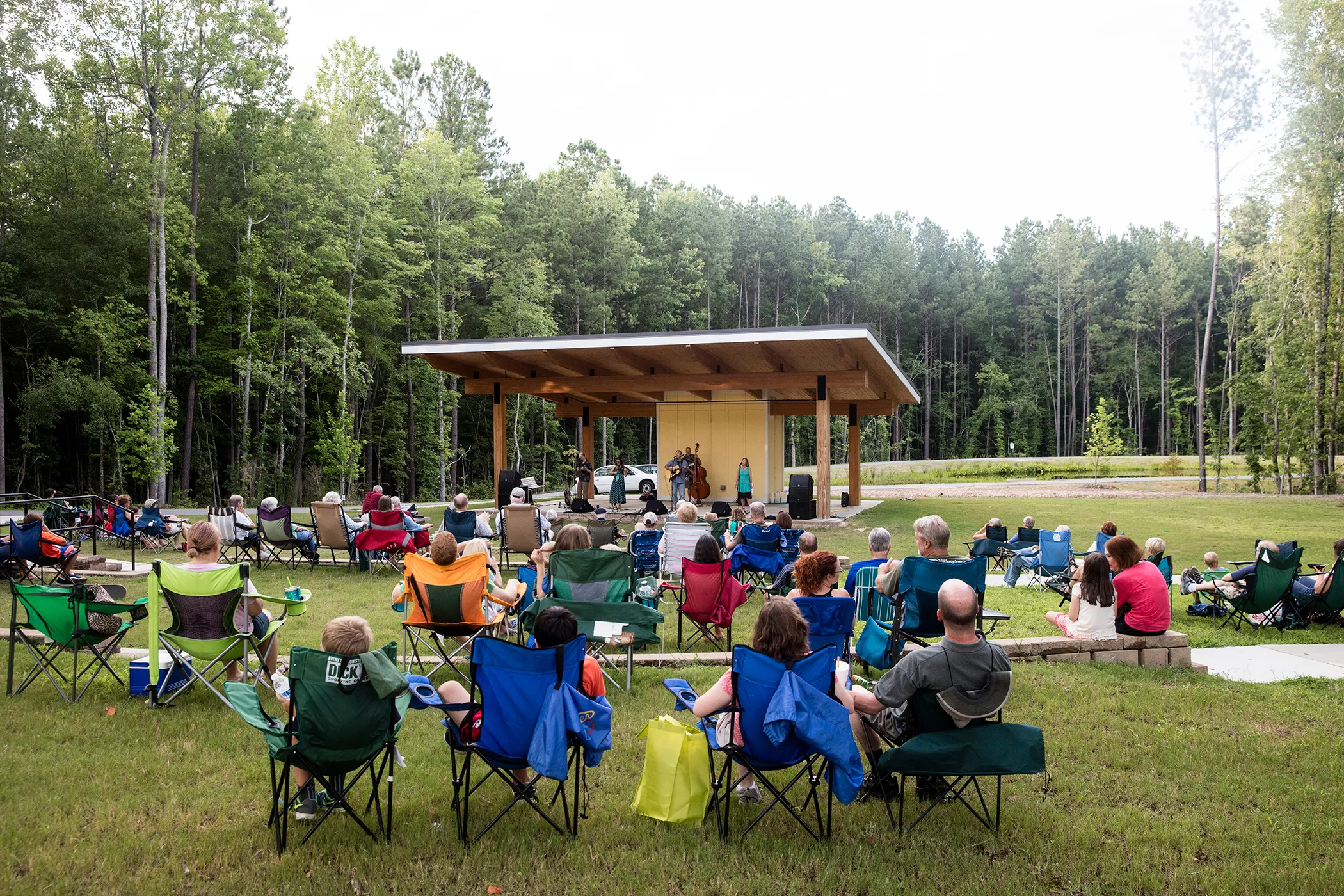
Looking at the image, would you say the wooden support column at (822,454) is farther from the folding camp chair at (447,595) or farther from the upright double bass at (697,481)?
the folding camp chair at (447,595)

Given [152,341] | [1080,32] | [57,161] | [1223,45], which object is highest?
[1223,45]

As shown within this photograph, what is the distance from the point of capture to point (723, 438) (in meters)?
18.7

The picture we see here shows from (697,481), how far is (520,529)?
937 centimetres

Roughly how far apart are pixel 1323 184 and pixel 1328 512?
903 centimetres

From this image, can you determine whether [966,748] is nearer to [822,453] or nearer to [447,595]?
[447,595]

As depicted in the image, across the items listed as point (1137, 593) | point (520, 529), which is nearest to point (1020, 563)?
point (1137, 593)

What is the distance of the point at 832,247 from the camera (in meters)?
48.0

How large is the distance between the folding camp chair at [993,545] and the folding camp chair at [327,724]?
801cm

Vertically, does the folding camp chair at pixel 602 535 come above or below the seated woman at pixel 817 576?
below

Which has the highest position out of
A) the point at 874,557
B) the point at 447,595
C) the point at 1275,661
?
the point at 874,557

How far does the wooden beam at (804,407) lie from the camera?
1999 centimetres

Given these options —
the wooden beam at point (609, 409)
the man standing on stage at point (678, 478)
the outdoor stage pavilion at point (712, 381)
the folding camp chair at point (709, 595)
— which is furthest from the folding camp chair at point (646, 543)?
the wooden beam at point (609, 409)

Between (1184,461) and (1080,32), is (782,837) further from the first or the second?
(1184,461)

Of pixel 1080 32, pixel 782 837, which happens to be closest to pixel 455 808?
pixel 782 837
